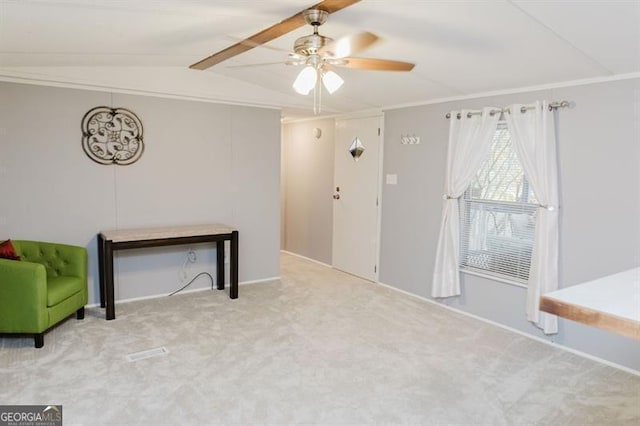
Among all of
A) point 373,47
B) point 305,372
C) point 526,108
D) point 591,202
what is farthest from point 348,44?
point 591,202

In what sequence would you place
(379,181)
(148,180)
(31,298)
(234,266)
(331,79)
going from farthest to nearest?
(379,181) < (234,266) < (148,180) < (31,298) < (331,79)

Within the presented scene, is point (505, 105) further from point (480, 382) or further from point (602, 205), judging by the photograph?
point (480, 382)

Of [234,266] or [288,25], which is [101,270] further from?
[288,25]

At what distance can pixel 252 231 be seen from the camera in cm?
520

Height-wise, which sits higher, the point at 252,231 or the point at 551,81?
the point at 551,81

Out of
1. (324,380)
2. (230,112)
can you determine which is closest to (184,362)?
(324,380)

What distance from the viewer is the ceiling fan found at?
228cm

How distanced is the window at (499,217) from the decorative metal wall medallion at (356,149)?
1613mm

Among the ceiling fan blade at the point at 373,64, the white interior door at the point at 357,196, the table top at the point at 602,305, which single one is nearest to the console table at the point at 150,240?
the white interior door at the point at 357,196

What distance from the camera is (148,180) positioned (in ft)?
14.6

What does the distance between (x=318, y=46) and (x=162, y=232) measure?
103 inches

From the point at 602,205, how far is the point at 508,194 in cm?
76

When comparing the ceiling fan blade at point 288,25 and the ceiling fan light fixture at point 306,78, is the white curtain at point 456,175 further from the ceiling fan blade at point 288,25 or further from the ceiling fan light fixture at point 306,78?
the ceiling fan blade at point 288,25

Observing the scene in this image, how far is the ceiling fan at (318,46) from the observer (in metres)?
2.28
